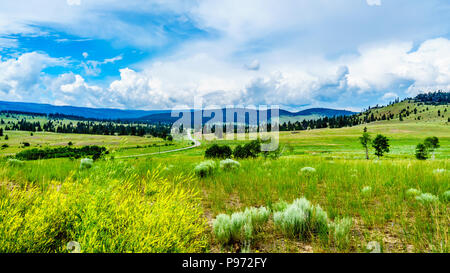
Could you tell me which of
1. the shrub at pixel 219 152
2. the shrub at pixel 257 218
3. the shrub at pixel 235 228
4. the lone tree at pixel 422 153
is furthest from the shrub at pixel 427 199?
the lone tree at pixel 422 153

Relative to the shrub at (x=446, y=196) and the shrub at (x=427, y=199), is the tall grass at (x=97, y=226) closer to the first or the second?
the shrub at (x=427, y=199)

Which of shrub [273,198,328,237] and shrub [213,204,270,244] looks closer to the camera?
shrub [213,204,270,244]

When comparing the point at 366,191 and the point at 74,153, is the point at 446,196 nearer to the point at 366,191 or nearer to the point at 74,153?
the point at 366,191

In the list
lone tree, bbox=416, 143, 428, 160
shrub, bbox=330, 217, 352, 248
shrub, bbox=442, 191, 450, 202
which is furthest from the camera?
lone tree, bbox=416, 143, 428, 160

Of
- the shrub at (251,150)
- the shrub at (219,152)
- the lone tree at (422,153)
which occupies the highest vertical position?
the shrub at (251,150)

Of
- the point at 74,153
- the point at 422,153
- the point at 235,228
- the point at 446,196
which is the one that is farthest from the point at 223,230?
the point at 422,153

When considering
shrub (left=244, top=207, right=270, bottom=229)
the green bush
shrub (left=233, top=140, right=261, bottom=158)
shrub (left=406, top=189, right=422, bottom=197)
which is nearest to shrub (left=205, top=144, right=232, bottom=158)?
shrub (left=233, top=140, right=261, bottom=158)

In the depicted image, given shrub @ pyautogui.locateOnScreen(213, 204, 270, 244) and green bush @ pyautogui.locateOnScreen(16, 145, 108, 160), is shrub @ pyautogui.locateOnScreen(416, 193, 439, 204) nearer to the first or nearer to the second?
shrub @ pyautogui.locateOnScreen(213, 204, 270, 244)

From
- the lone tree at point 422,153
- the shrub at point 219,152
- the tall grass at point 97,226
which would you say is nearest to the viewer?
the tall grass at point 97,226

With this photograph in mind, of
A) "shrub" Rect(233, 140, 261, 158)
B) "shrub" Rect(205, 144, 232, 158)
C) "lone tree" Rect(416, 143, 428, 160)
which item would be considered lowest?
"lone tree" Rect(416, 143, 428, 160)

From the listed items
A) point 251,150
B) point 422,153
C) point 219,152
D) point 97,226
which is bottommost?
point 422,153

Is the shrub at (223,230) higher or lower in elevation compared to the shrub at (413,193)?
lower

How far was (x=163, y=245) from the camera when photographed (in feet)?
9.47
